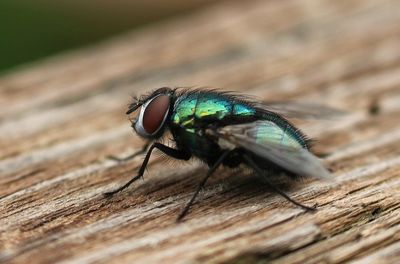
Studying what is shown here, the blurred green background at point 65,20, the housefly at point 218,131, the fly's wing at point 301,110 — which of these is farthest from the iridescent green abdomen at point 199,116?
the blurred green background at point 65,20

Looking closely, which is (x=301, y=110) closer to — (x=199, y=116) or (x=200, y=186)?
(x=199, y=116)

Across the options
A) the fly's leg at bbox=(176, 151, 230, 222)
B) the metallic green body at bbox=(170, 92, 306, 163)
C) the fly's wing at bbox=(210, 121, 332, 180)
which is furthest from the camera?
the metallic green body at bbox=(170, 92, 306, 163)

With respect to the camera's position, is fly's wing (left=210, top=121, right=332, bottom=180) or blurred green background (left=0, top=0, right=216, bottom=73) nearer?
fly's wing (left=210, top=121, right=332, bottom=180)

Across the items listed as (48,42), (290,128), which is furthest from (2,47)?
(290,128)

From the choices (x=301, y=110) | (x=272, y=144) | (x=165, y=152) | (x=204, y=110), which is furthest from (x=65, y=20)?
(x=272, y=144)

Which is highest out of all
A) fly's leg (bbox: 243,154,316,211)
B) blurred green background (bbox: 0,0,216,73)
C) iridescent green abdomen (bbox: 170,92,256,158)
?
blurred green background (bbox: 0,0,216,73)

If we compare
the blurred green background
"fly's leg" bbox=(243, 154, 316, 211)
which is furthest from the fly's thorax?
the blurred green background

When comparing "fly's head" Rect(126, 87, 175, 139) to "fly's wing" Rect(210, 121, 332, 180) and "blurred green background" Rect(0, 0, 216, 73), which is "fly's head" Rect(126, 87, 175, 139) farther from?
"blurred green background" Rect(0, 0, 216, 73)
